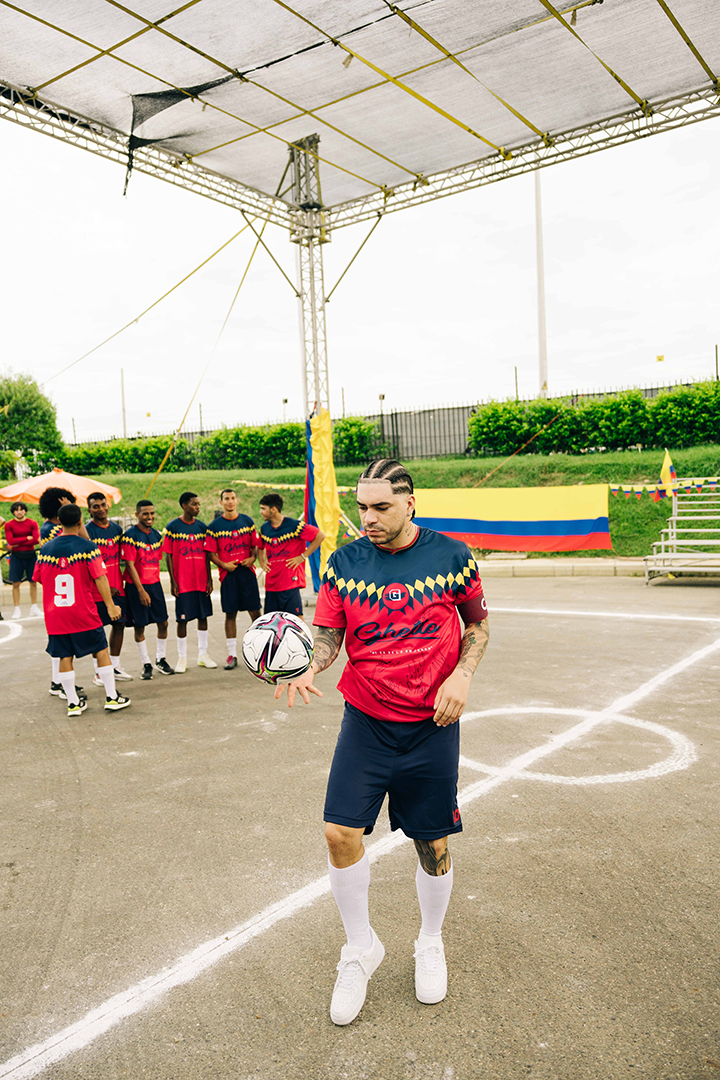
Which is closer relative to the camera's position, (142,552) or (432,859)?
(432,859)

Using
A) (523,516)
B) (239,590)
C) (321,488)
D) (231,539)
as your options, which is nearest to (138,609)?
(239,590)

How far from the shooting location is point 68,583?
7.10 meters

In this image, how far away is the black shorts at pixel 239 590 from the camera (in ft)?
29.9

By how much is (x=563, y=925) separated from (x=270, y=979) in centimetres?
133

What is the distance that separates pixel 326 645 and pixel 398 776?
0.59 m

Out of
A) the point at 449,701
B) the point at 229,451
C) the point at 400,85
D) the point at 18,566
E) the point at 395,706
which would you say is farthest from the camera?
the point at 229,451

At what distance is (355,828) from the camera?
113 inches

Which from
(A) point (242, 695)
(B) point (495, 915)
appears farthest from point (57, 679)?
(B) point (495, 915)

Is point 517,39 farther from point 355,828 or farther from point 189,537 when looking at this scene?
point 355,828

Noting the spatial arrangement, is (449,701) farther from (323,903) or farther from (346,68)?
(346,68)

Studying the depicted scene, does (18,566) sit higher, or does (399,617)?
(399,617)

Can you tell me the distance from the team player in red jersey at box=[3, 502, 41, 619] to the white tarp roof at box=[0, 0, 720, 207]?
660 centimetres

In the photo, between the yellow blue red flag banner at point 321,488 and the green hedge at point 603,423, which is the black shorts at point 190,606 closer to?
the yellow blue red flag banner at point 321,488

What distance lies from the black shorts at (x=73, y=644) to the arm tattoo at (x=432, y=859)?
502cm
